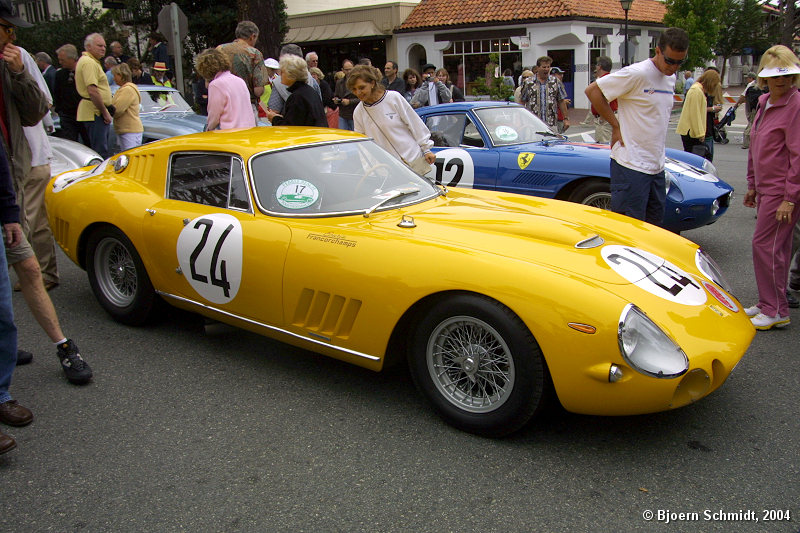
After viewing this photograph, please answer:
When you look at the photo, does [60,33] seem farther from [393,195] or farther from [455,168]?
[393,195]

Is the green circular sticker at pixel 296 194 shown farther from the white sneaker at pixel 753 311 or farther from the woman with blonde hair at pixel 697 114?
the woman with blonde hair at pixel 697 114

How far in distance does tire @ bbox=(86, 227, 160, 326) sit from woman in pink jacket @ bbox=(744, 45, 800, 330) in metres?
3.87

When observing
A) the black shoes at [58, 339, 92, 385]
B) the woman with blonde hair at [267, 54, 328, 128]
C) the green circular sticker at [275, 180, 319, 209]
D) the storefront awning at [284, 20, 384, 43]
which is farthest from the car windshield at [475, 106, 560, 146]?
the storefront awning at [284, 20, 384, 43]

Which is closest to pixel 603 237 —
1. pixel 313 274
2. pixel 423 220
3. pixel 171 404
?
pixel 423 220

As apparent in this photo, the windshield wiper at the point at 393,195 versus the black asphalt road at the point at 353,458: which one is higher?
the windshield wiper at the point at 393,195

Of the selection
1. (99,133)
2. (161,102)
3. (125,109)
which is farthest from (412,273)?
(161,102)

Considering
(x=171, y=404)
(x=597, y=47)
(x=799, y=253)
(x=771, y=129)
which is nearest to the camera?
(x=171, y=404)

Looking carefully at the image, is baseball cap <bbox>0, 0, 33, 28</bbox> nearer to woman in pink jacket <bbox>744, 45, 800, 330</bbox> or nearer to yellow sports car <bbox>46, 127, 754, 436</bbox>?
yellow sports car <bbox>46, 127, 754, 436</bbox>

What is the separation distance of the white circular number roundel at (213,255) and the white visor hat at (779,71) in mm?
3218

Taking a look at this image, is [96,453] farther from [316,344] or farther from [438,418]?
[438,418]

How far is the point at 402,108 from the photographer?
211 inches

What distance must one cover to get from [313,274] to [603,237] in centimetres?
150

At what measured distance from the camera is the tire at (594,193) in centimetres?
619

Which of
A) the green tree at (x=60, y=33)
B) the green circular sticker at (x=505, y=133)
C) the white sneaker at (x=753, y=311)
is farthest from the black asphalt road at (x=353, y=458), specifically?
the green tree at (x=60, y=33)
